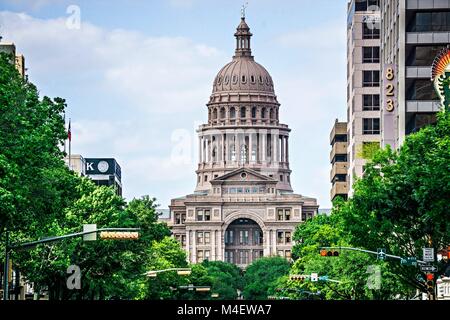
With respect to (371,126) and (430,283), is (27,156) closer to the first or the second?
(430,283)

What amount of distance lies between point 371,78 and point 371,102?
3.68 meters

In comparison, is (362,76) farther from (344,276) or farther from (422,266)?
(422,266)

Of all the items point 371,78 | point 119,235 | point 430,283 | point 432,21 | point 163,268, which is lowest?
point 430,283

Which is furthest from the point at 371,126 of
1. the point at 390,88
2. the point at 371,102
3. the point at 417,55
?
the point at 417,55

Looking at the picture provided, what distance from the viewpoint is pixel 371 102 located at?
16150 centimetres

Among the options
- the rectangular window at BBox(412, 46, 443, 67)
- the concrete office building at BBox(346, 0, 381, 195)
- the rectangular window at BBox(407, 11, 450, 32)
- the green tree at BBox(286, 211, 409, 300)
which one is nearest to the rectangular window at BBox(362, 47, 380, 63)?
the concrete office building at BBox(346, 0, 381, 195)

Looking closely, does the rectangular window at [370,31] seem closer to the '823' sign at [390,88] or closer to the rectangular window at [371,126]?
the rectangular window at [371,126]

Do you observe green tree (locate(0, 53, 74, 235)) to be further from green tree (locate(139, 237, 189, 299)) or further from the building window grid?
the building window grid

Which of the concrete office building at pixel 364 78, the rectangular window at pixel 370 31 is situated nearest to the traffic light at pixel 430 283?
the concrete office building at pixel 364 78

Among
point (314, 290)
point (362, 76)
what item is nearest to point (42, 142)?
point (314, 290)

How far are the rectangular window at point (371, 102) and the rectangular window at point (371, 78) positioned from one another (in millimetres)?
1605

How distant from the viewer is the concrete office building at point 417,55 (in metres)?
104

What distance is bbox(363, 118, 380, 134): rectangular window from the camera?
16038 centimetres

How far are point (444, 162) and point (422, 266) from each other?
34.0 ft
